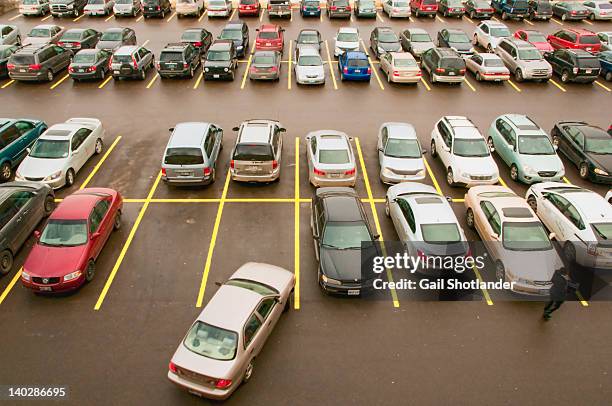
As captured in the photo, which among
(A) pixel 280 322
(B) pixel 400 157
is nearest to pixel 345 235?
(A) pixel 280 322

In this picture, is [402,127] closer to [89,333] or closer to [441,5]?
[89,333]

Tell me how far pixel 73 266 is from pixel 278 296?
210 inches

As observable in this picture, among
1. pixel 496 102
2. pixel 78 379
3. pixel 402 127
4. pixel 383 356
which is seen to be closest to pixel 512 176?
pixel 402 127

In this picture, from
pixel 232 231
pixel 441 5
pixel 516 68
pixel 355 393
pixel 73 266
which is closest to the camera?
pixel 355 393

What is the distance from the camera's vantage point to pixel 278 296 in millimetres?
10891

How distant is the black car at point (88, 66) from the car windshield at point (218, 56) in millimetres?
5618

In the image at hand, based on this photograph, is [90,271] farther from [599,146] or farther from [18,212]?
[599,146]

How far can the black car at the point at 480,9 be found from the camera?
36156 millimetres

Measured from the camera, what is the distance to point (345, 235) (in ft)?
41.5

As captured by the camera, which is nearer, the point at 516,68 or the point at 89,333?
the point at 89,333

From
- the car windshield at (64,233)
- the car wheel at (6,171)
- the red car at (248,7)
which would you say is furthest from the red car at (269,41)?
the car windshield at (64,233)

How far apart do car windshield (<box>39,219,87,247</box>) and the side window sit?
5.48 meters

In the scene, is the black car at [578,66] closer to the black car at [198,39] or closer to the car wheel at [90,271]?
the black car at [198,39]

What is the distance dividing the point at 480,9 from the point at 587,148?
22.5m
